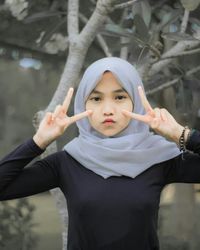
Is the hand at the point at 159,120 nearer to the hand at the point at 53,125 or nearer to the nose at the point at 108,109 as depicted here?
the nose at the point at 108,109

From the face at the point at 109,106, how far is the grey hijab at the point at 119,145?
2 centimetres

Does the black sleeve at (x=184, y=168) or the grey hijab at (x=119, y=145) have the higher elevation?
the grey hijab at (x=119, y=145)

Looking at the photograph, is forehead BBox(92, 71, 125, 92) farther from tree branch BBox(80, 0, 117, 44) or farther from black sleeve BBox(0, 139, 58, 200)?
tree branch BBox(80, 0, 117, 44)

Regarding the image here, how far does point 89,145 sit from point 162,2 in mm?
1370

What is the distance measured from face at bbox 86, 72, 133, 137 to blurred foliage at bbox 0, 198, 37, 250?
1.84 metres

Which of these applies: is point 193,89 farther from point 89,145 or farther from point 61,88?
point 89,145

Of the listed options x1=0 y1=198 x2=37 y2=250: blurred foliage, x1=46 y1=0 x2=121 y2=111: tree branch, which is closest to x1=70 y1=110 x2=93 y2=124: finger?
x1=46 y1=0 x2=121 y2=111: tree branch

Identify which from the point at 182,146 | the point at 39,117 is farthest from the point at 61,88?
the point at 182,146

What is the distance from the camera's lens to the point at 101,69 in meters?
1.60

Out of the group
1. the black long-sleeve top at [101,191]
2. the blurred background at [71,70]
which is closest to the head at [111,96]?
the black long-sleeve top at [101,191]

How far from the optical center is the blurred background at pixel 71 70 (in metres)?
2.29

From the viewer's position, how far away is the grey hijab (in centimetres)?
157

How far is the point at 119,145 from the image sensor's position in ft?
5.21

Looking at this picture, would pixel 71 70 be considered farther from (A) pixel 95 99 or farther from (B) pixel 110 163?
(B) pixel 110 163
